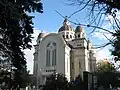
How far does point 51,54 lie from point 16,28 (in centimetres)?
7027

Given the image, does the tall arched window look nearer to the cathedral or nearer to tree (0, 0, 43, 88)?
the cathedral

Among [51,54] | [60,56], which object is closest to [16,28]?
[60,56]

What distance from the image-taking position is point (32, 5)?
902 inches

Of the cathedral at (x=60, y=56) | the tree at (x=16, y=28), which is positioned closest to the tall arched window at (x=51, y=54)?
the cathedral at (x=60, y=56)

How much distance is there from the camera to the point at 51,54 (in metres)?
91.0

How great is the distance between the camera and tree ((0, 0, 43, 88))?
19555 mm

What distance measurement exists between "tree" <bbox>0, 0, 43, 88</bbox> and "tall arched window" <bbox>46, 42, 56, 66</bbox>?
65818 mm

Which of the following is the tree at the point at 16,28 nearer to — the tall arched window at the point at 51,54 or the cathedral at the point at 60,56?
the cathedral at the point at 60,56

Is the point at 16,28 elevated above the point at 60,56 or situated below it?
below

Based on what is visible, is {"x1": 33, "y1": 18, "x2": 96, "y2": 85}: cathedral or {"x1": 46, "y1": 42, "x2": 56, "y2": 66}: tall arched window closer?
{"x1": 33, "y1": 18, "x2": 96, "y2": 85}: cathedral

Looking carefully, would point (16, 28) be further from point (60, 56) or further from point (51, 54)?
point (51, 54)

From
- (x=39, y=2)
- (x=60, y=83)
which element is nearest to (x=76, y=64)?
(x=60, y=83)

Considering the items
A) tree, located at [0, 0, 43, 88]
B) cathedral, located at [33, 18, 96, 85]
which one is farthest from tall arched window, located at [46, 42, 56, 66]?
tree, located at [0, 0, 43, 88]

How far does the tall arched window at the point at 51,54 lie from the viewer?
89.8m
